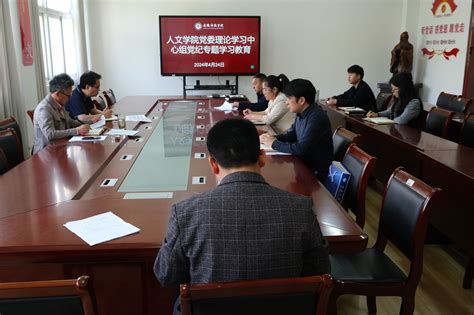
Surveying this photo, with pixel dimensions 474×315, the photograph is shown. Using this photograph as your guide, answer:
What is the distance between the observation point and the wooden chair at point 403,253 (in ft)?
5.53

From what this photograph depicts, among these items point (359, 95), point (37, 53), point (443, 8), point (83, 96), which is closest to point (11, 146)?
point (83, 96)

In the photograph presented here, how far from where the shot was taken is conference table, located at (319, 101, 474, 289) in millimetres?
2443

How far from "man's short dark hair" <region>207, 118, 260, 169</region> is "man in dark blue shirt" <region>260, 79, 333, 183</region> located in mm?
1319

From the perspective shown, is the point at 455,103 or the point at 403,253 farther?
the point at 455,103

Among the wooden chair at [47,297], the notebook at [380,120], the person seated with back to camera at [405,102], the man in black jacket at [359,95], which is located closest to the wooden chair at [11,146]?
the wooden chair at [47,297]

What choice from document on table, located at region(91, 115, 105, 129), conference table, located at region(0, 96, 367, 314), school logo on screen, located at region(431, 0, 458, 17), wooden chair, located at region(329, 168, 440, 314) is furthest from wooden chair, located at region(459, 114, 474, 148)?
school logo on screen, located at region(431, 0, 458, 17)

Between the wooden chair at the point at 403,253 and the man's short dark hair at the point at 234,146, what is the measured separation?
822 mm

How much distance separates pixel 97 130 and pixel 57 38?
361 centimetres

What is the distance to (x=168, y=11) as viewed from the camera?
6984mm

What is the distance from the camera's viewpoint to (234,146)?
1208 millimetres

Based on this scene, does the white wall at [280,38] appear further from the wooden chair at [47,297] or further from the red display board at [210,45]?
the wooden chair at [47,297]

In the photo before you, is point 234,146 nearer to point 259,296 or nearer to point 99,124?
point 259,296

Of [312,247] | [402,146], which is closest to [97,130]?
[402,146]

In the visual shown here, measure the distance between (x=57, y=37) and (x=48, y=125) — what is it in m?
3.70
